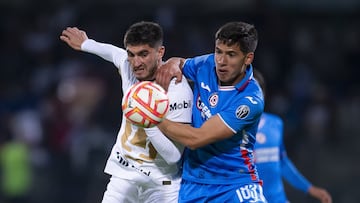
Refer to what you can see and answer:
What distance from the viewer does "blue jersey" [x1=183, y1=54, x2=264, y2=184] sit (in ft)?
18.5

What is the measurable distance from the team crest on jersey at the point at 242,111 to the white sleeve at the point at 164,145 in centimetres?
54

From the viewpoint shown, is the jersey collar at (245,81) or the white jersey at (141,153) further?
the white jersey at (141,153)

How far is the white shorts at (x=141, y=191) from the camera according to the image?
6.01 metres

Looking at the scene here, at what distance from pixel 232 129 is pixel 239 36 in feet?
2.14

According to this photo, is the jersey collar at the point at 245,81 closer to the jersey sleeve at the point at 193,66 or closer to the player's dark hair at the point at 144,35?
the jersey sleeve at the point at 193,66

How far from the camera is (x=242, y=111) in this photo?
5.58m

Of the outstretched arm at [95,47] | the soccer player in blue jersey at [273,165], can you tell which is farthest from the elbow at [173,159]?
the soccer player in blue jersey at [273,165]

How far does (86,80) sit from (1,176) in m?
1.99

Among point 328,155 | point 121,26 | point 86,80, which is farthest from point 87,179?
point 328,155

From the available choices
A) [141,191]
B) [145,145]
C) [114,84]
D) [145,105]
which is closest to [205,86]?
[145,145]

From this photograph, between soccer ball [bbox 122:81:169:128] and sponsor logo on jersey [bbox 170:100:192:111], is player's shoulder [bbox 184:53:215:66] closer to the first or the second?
sponsor logo on jersey [bbox 170:100:192:111]

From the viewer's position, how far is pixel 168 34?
12.4m

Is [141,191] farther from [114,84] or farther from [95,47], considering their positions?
[114,84]

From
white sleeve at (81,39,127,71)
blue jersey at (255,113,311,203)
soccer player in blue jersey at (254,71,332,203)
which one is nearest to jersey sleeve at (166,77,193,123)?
white sleeve at (81,39,127,71)
